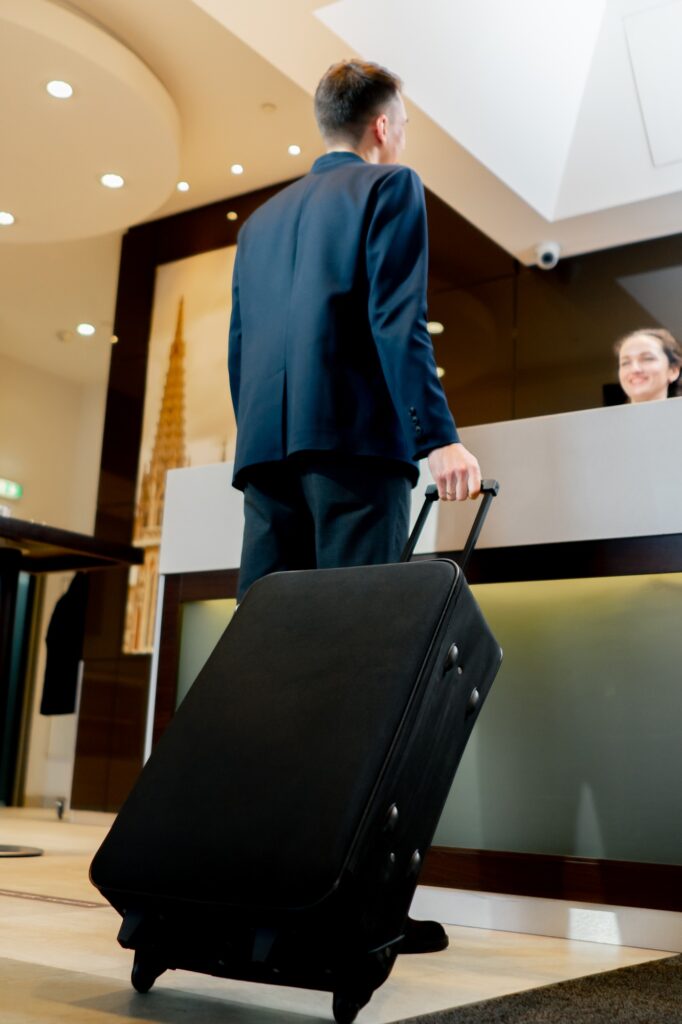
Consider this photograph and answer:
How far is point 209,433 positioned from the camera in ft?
18.2

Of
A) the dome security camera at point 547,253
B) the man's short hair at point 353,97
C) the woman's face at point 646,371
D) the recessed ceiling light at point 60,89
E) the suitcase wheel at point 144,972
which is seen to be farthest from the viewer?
the dome security camera at point 547,253

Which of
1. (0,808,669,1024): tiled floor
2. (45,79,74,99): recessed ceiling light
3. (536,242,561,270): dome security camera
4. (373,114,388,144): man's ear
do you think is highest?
(45,79,74,99): recessed ceiling light

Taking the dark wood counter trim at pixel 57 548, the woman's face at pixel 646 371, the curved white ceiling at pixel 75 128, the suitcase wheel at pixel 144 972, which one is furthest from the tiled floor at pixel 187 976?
the curved white ceiling at pixel 75 128

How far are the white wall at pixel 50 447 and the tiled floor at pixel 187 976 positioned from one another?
5.54 meters

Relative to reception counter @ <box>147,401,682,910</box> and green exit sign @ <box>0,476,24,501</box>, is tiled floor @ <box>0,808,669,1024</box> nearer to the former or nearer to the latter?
reception counter @ <box>147,401,682,910</box>

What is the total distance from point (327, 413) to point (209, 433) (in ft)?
13.6

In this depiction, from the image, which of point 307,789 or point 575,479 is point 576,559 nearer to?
point 575,479

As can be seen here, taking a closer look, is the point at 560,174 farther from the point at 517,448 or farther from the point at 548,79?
the point at 517,448

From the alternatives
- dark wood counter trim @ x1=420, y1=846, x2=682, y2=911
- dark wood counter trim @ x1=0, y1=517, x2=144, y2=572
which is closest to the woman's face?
dark wood counter trim @ x1=0, y1=517, x2=144, y2=572

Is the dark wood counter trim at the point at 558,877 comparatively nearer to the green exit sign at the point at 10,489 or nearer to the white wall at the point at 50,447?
the white wall at the point at 50,447

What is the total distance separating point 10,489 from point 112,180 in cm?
300

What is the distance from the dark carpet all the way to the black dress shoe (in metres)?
0.27

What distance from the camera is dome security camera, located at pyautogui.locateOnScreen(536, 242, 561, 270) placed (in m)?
4.89

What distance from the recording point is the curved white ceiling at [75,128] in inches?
164
